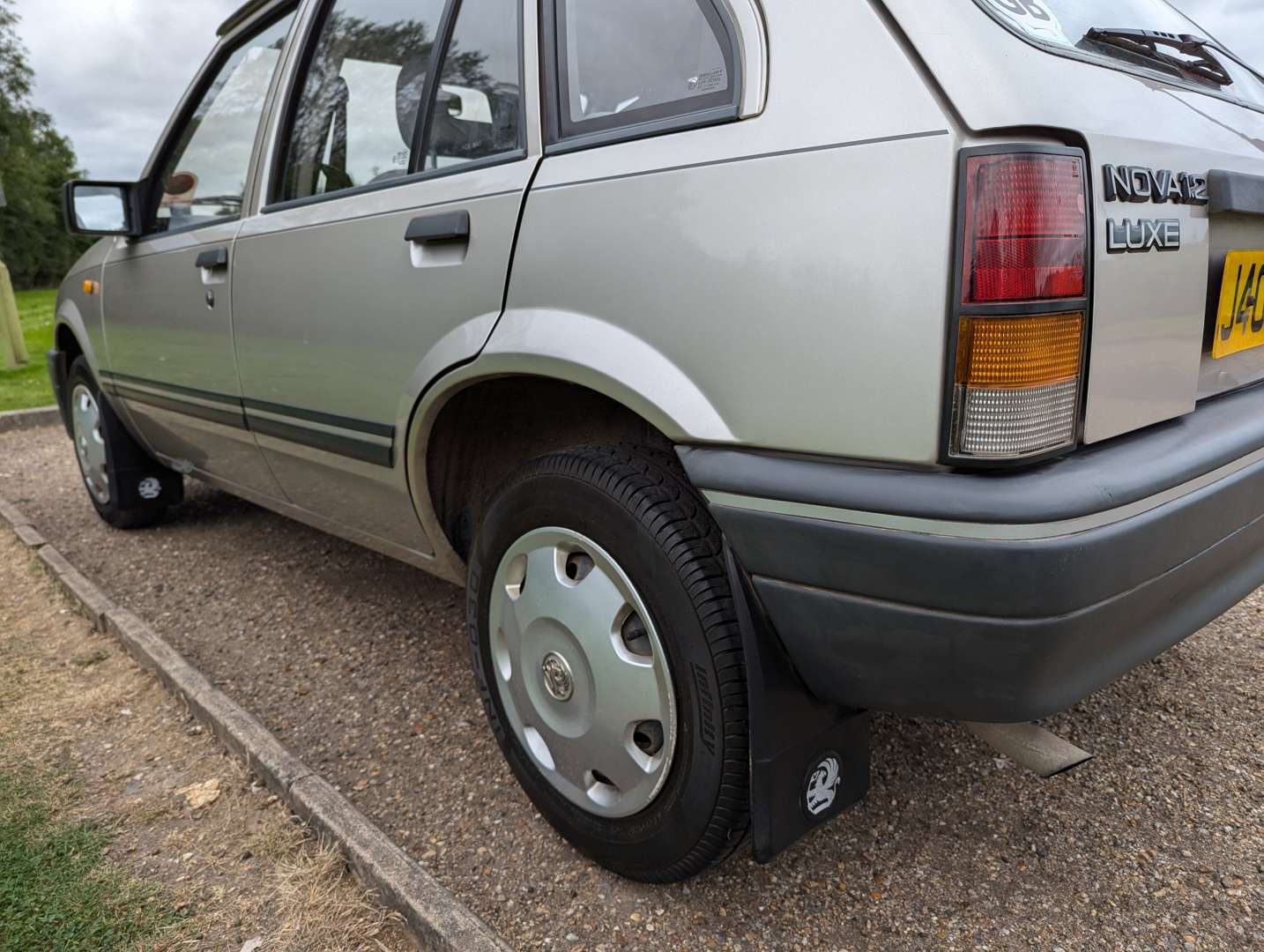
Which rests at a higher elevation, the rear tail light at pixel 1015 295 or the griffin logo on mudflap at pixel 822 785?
the rear tail light at pixel 1015 295

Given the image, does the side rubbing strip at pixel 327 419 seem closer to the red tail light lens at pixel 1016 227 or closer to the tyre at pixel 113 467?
the red tail light lens at pixel 1016 227

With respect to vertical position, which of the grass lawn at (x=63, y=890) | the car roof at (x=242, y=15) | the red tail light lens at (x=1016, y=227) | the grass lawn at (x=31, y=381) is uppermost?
the car roof at (x=242, y=15)

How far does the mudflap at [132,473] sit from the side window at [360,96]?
6.27ft

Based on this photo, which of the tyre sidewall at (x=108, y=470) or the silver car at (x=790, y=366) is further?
the tyre sidewall at (x=108, y=470)

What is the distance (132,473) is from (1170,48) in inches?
160

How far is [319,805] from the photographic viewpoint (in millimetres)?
1906

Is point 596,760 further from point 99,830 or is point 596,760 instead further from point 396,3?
point 396,3

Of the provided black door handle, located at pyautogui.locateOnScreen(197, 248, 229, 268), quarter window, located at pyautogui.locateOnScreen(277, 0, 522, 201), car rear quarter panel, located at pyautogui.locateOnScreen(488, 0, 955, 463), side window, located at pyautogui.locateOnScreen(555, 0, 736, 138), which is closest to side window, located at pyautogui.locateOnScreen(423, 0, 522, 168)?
quarter window, located at pyautogui.locateOnScreen(277, 0, 522, 201)

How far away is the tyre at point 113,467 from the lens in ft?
12.8

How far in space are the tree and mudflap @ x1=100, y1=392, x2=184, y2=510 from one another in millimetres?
36773

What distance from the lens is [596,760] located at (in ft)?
5.50

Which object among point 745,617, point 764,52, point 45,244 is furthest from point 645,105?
point 45,244

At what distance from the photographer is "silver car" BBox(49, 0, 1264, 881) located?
112 centimetres

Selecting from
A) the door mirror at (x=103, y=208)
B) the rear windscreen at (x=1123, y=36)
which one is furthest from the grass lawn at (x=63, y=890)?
the rear windscreen at (x=1123, y=36)
